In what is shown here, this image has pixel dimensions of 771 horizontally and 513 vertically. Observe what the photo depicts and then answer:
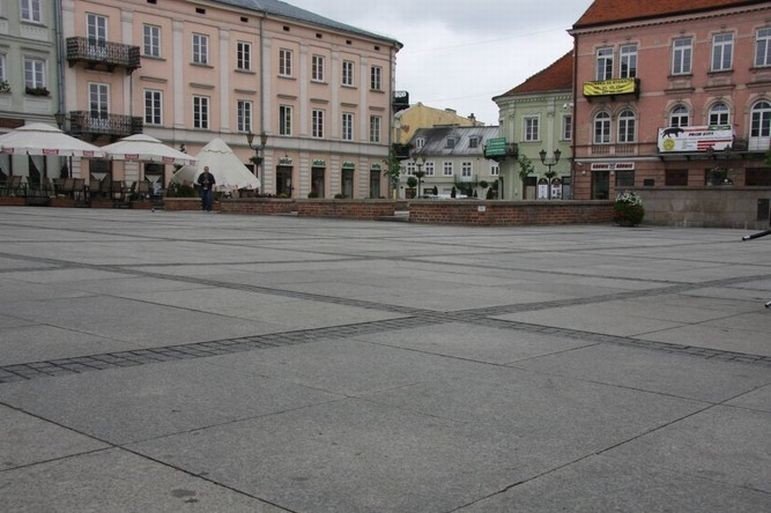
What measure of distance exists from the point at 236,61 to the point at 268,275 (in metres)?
45.1

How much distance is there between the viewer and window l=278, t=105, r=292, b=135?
180 ft

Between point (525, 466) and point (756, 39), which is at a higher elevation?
point (756, 39)

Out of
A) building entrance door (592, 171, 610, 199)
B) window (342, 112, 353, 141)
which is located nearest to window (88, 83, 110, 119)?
window (342, 112, 353, 141)

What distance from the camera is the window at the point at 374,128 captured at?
200ft

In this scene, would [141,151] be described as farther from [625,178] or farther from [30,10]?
[625,178]

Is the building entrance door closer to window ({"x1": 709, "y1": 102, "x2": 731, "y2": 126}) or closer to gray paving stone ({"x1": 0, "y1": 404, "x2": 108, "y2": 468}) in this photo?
window ({"x1": 709, "y1": 102, "x2": 731, "y2": 126})

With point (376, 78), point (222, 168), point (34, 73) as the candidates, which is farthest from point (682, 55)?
point (34, 73)

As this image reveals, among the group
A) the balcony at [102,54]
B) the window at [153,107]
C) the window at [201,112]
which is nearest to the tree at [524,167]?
the window at [201,112]

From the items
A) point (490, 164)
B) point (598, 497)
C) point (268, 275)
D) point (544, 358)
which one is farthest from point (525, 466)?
point (490, 164)

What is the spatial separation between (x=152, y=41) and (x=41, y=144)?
1831 cm

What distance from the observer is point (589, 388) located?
4.52 metres

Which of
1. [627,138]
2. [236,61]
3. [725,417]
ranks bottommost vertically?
[725,417]

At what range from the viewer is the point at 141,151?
33.8m

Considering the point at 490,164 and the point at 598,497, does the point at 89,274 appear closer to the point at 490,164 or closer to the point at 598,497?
the point at 598,497
